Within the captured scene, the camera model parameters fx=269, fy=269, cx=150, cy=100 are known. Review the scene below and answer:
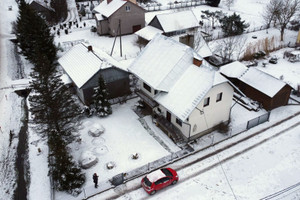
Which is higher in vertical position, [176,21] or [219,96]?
[176,21]

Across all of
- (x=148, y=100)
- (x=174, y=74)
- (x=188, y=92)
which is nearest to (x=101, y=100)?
Answer: (x=148, y=100)

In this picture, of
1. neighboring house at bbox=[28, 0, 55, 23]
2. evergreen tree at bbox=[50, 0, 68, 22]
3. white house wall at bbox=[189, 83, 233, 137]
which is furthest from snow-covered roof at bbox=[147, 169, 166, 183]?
evergreen tree at bbox=[50, 0, 68, 22]

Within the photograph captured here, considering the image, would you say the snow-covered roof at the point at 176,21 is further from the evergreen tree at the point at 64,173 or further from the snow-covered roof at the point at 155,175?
the evergreen tree at the point at 64,173

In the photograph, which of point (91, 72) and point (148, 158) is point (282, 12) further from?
point (148, 158)

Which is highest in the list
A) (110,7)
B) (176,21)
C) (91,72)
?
(110,7)

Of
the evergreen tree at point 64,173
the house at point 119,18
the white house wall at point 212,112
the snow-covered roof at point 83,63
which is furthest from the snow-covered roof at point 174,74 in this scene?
the house at point 119,18

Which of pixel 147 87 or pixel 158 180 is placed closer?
pixel 158 180

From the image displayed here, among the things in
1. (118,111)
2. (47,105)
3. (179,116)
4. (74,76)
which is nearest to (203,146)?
(179,116)
